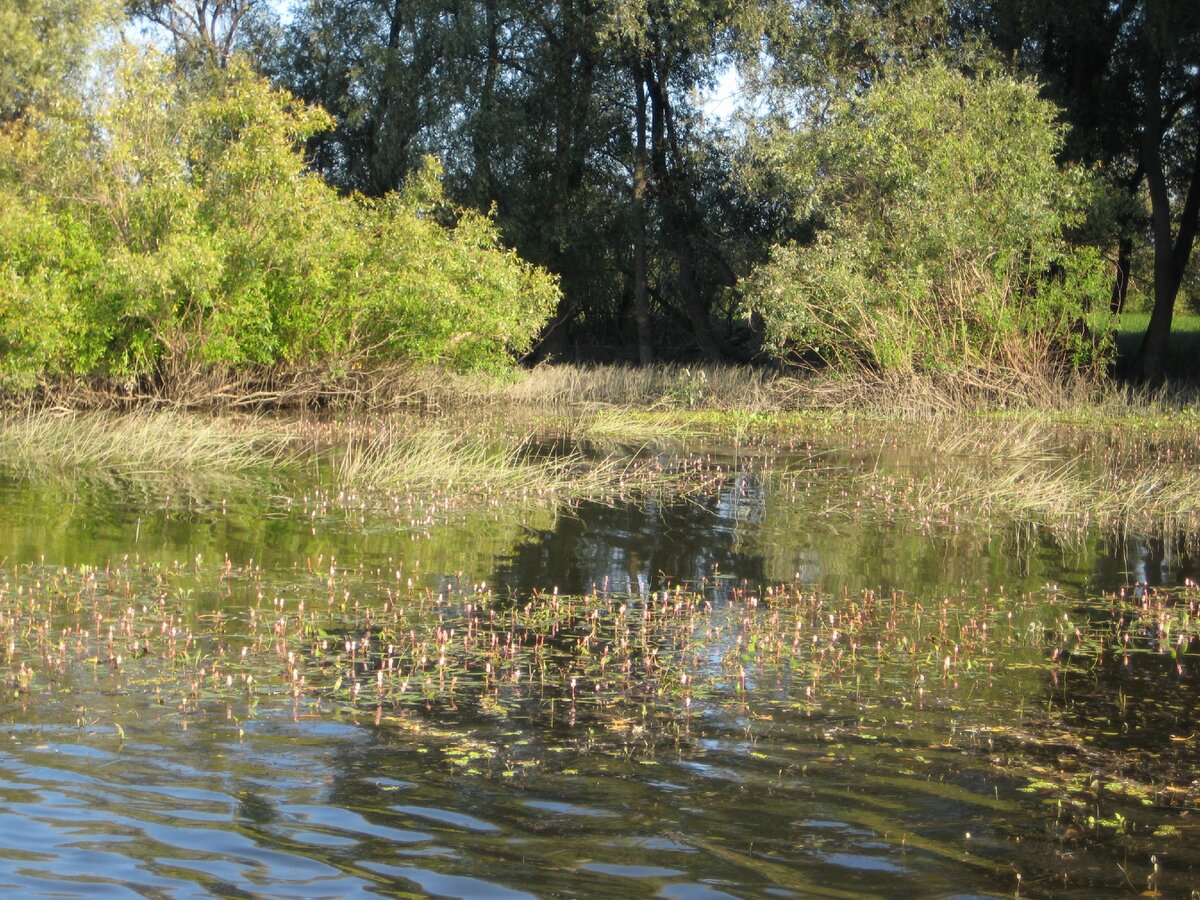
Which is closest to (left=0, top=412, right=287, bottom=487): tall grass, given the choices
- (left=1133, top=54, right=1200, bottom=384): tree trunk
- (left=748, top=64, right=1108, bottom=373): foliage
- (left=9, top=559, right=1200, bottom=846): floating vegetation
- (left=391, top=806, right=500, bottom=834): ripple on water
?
(left=9, top=559, right=1200, bottom=846): floating vegetation

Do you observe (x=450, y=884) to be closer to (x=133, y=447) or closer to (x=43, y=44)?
(x=133, y=447)

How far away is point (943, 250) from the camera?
27.6 meters

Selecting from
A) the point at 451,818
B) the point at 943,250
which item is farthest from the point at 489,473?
the point at 943,250

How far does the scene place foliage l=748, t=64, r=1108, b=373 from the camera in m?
27.3

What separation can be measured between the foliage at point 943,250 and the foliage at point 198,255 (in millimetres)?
6980

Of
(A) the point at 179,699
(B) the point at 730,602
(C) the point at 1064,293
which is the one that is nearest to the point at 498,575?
(B) the point at 730,602

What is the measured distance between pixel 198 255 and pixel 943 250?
15274 millimetres

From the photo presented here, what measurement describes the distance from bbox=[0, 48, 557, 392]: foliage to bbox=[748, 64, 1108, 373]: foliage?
698 centimetres

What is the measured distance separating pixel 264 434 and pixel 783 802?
15651 mm

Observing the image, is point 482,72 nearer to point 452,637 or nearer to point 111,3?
point 111,3

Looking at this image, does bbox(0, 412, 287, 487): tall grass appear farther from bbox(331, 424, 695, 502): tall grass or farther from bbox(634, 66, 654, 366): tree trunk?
bbox(634, 66, 654, 366): tree trunk

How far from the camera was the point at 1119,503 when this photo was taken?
15.0 m

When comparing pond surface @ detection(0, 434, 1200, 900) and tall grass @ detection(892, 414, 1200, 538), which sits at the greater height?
tall grass @ detection(892, 414, 1200, 538)

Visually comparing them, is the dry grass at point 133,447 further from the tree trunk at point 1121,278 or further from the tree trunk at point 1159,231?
the tree trunk at point 1159,231
